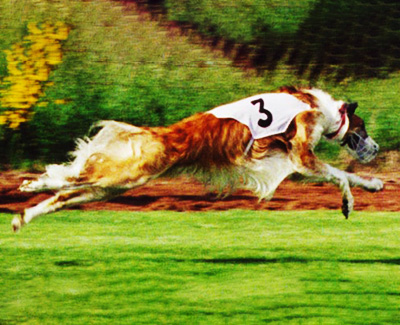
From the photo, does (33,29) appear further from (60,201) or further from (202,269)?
(202,269)

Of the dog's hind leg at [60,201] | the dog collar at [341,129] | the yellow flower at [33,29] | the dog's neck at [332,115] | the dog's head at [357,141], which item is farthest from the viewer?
the yellow flower at [33,29]

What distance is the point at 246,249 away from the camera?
7188mm

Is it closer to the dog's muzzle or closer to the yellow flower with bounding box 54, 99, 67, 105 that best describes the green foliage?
the yellow flower with bounding box 54, 99, 67, 105

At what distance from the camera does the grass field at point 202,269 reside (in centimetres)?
536

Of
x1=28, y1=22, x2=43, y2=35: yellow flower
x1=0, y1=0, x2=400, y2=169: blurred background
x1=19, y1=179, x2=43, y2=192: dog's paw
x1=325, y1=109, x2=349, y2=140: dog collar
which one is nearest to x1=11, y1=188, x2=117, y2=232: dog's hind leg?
x1=19, y1=179, x2=43, y2=192: dog's paw

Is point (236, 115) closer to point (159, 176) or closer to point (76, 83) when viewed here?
point (159, 176)

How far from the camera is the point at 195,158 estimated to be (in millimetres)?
6684

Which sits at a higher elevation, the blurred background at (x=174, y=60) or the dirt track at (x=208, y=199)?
the blurred background at (x=174, y=60)


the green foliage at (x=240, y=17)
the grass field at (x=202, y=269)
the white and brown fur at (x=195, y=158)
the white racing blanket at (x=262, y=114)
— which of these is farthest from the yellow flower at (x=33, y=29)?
the white racing blanket at (x=262, y=114)

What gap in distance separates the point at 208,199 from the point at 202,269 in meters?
3.20

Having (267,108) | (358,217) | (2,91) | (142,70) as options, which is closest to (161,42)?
(142,70)

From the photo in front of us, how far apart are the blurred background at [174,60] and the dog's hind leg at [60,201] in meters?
4.23

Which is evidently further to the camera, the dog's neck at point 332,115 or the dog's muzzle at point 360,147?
the dog's muzzle at point 360,147

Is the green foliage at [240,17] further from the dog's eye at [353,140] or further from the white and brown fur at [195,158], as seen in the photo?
the white and brown fur at [195,158]
